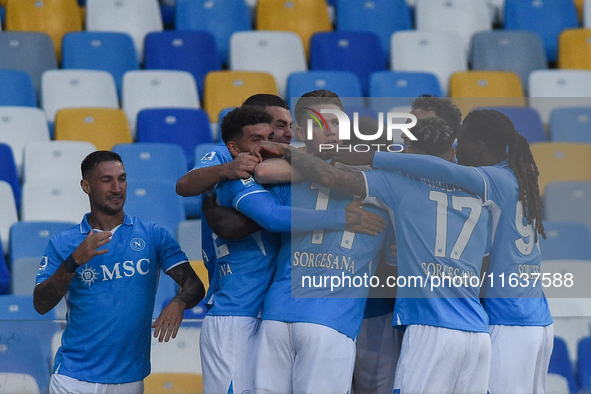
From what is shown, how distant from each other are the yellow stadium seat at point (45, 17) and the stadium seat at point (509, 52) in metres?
3.58

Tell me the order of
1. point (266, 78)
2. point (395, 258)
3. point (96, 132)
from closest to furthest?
point (395, 258) < point (96, 132) < point (266, 78)

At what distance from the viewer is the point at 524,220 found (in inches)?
133

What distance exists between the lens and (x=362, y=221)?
125 inches

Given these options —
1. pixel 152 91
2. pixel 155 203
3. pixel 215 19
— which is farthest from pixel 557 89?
pixel 155 203

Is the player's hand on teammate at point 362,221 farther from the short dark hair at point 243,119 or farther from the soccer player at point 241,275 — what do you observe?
the short dark hair at point 243,119

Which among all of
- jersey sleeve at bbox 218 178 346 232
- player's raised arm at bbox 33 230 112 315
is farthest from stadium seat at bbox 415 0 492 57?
player's raised arm at bbox 33 230 112 315

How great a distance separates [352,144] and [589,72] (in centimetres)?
394

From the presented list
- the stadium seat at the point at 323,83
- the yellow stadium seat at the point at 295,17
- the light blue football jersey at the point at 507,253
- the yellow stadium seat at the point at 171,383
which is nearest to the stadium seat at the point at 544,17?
the yellow stadium seat at the point at 295,17

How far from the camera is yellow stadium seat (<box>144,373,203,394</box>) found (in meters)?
3.56

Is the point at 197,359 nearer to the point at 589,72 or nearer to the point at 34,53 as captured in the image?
the point at 34,53

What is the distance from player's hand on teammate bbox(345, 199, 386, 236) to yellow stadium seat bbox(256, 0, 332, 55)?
4373 mm

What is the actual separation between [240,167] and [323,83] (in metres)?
3.19

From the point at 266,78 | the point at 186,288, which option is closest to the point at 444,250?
the point at 186,288

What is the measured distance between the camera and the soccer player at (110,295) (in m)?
3.46
